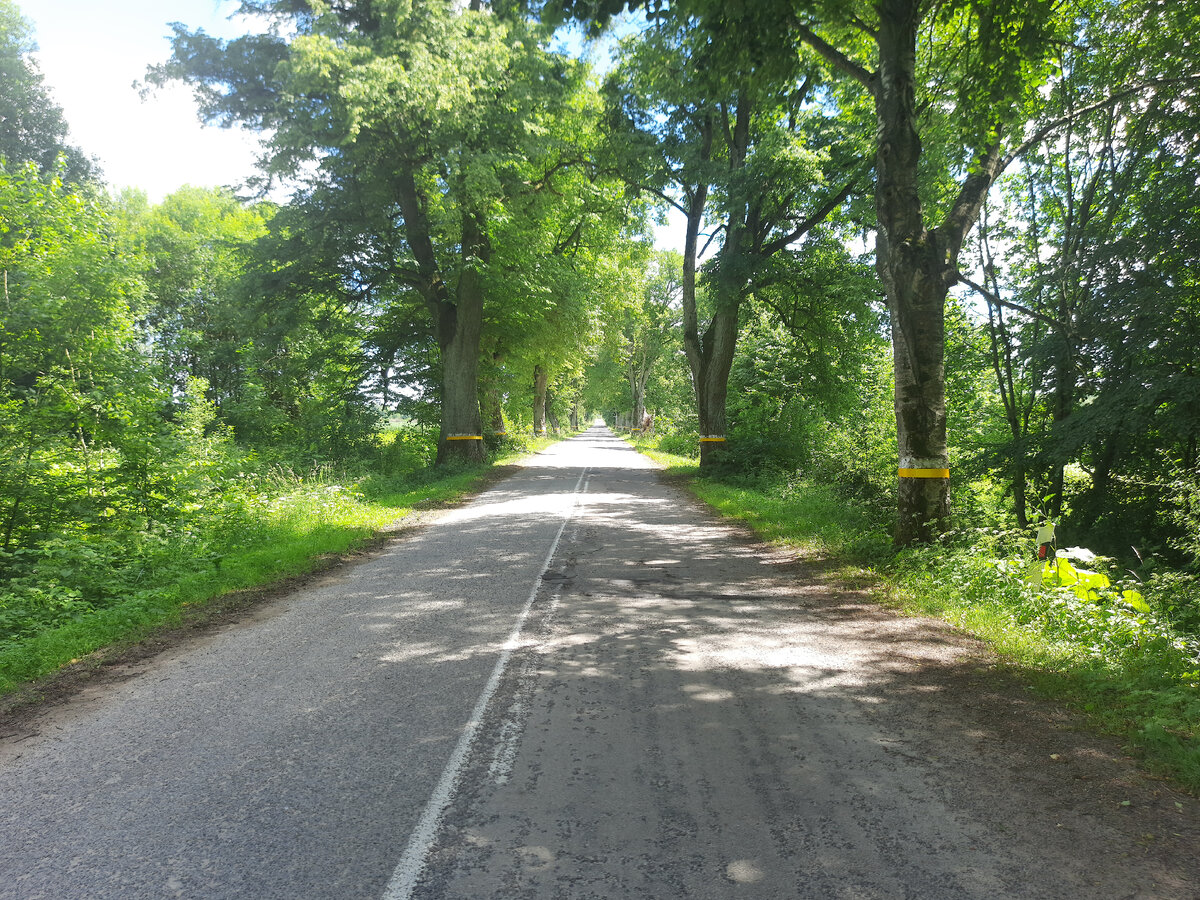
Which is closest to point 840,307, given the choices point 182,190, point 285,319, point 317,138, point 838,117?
point 838,117

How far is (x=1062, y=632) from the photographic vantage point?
5.79m

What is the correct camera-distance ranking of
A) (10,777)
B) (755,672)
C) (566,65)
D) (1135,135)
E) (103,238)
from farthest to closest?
(566,65) < (103,238) < (1135,135) < (755,672) < (10,777)

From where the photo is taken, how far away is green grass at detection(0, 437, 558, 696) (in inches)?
238

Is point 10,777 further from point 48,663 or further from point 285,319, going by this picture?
point 285,319

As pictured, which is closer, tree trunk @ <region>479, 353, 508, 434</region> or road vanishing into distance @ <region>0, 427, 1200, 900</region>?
road vanishing into distance @ <region>0, 427, 1200, 900</region>

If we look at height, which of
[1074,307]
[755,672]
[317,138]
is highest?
[317,138]

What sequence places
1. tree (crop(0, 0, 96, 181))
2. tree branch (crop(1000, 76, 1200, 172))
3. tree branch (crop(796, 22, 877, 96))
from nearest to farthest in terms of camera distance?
tree branch (crop(796, 22, 877, 96)) → tree branch (crop(1000, 76, 1200, 172)) → tree (crop(0, 0, 96, 181))

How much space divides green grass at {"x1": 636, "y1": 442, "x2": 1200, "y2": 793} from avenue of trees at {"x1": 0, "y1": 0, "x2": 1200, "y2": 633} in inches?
30.4

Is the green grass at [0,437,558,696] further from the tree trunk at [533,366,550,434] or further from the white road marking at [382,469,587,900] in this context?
the tree trunk at [533,366,550,434]

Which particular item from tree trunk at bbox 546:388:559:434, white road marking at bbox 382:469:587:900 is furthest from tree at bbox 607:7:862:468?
tree trunk at bbox 546:388:559:434

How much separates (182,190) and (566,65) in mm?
32688

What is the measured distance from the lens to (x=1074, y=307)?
34.3 feet

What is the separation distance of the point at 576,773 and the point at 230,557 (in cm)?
747

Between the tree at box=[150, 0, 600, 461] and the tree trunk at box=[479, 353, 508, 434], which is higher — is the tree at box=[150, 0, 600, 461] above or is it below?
above
